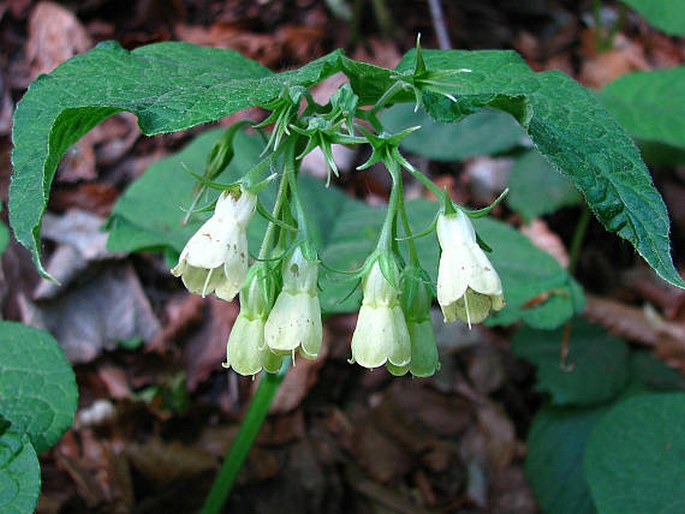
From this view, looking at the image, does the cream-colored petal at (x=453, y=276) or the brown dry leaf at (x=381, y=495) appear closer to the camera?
the cream-colored petal at (x=453, y=276)

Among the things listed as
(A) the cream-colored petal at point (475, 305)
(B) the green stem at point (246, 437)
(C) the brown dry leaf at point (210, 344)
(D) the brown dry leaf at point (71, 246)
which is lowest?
(C) the brown dry leaf at point (210, 344)

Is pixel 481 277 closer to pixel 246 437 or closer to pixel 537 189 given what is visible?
pixel 246 437

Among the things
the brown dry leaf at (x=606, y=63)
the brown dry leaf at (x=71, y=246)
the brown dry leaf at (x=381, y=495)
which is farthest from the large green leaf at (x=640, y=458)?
the brown dry leaf at (x=606, y=63)

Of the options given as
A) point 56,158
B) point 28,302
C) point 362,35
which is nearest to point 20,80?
point 28,302

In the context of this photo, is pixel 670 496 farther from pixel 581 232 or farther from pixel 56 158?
pixel 56 158

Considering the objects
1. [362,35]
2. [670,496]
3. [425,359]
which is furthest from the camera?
[362,35]

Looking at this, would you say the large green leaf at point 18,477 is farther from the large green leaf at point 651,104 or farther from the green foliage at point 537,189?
the green foliage at point 537,189

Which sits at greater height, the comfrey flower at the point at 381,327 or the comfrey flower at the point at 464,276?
the comfrey flower at the point at 464,276
